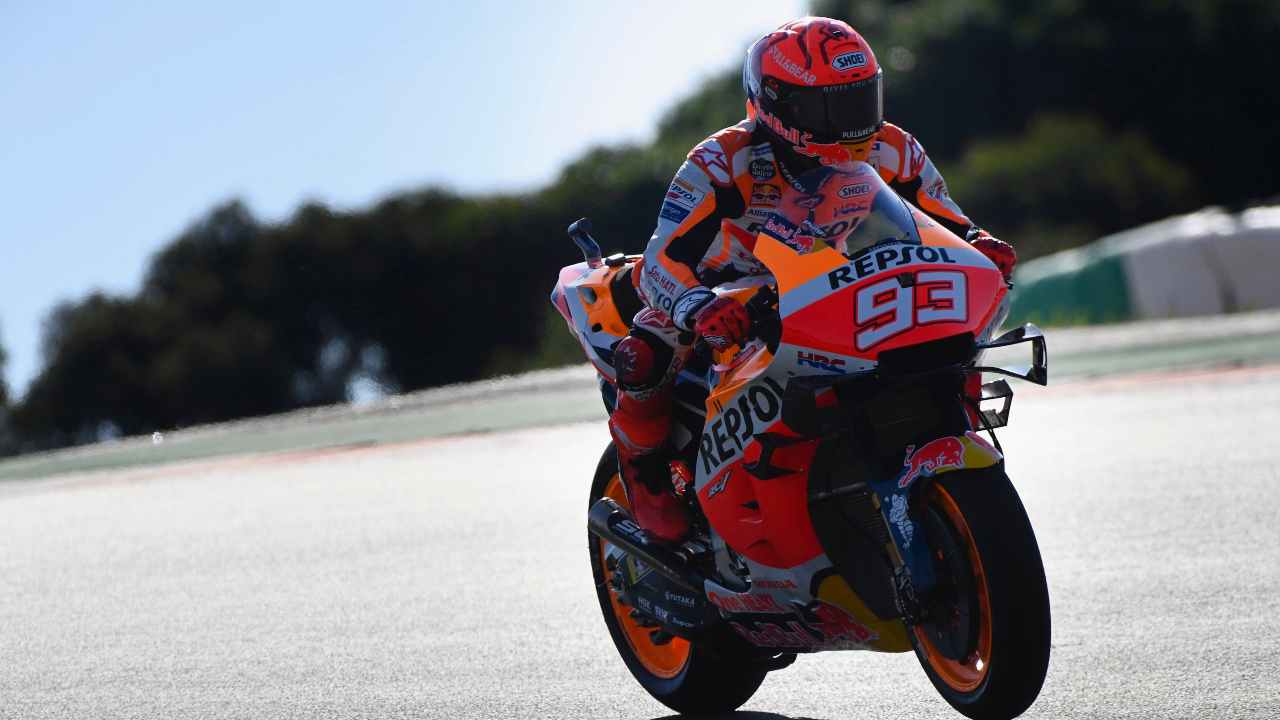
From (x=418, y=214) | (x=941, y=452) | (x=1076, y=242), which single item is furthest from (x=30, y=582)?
(x=418, y=214)

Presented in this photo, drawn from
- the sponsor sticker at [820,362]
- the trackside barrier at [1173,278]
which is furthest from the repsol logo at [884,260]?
the trackside barrier at [1173,278]

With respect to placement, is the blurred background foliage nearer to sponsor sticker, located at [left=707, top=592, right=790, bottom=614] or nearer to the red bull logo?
sponsor sticker, located at [left=707, top=592, right=790, bottom=614]

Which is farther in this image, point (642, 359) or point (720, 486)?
point (642, 359)

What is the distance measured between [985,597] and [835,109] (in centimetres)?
144

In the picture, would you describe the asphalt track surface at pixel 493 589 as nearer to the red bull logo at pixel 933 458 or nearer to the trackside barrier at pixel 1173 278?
the red bull logo at pixel 933 458

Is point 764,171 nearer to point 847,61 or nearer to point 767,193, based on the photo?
point 767,193

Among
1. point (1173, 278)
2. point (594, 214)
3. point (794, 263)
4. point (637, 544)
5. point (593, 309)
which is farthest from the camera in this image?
point (594, 214)

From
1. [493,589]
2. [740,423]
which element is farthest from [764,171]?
[493,589]

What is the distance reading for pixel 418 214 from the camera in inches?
1984

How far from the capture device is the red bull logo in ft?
16.0

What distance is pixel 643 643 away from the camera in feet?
21.5

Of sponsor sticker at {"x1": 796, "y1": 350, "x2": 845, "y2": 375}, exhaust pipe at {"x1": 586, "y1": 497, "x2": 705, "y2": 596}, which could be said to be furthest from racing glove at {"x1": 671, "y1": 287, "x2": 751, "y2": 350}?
exhaust pipe at {"x1": 586, "y1": 497, "x2": 705, "y2": 596}

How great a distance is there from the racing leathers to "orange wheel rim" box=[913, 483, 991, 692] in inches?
29.8

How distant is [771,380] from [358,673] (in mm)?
2425
